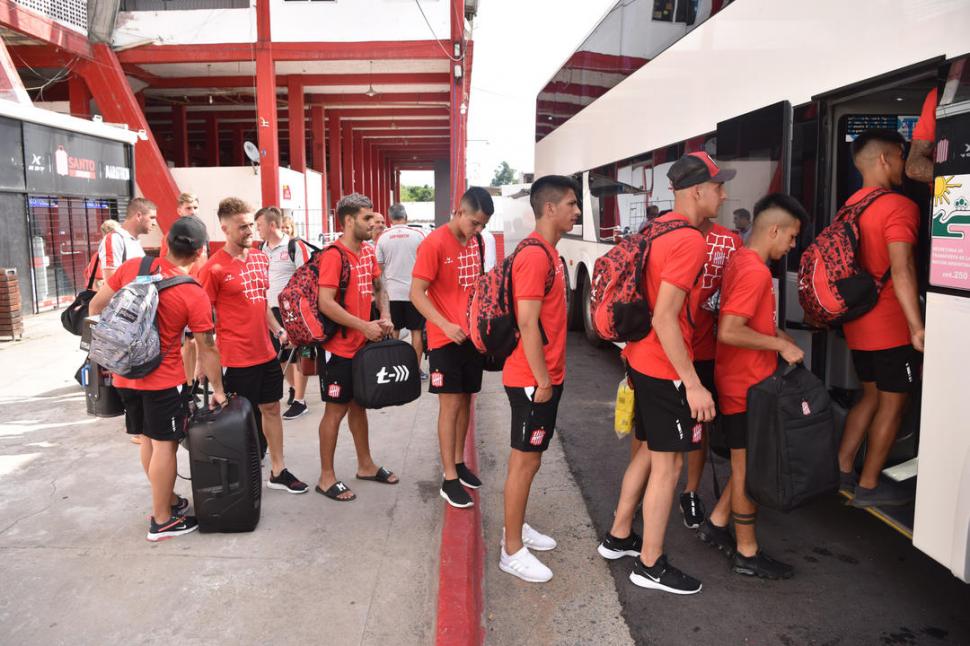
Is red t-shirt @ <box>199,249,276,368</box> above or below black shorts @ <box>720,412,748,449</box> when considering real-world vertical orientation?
above

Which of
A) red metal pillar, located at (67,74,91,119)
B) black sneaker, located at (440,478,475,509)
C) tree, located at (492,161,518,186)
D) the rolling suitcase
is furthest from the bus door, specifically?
tree, located at (492,161,518,186)

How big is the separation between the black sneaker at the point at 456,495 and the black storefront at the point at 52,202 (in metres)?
10.1

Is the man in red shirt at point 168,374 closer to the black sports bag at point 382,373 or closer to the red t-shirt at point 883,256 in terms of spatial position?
the black sports bag at point 382,373

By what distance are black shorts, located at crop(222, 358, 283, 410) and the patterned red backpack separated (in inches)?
13.3

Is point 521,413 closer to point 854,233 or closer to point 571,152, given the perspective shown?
point 854,233

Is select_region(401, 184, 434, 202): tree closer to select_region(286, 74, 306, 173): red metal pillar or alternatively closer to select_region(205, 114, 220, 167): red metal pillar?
select_region(205, 114, 220, 167): red metal pillar

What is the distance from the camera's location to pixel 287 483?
486 cm

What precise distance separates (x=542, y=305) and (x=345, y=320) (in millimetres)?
1397

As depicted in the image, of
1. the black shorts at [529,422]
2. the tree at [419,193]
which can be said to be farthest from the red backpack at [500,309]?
the tree at [419,193]

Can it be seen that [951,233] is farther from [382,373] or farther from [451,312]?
[382,373]

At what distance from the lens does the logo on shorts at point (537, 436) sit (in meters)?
3.64

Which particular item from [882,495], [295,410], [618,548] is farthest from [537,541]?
[295,410]

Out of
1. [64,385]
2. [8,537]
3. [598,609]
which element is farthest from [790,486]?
[64,385]

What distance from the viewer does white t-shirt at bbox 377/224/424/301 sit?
24.4 ft
